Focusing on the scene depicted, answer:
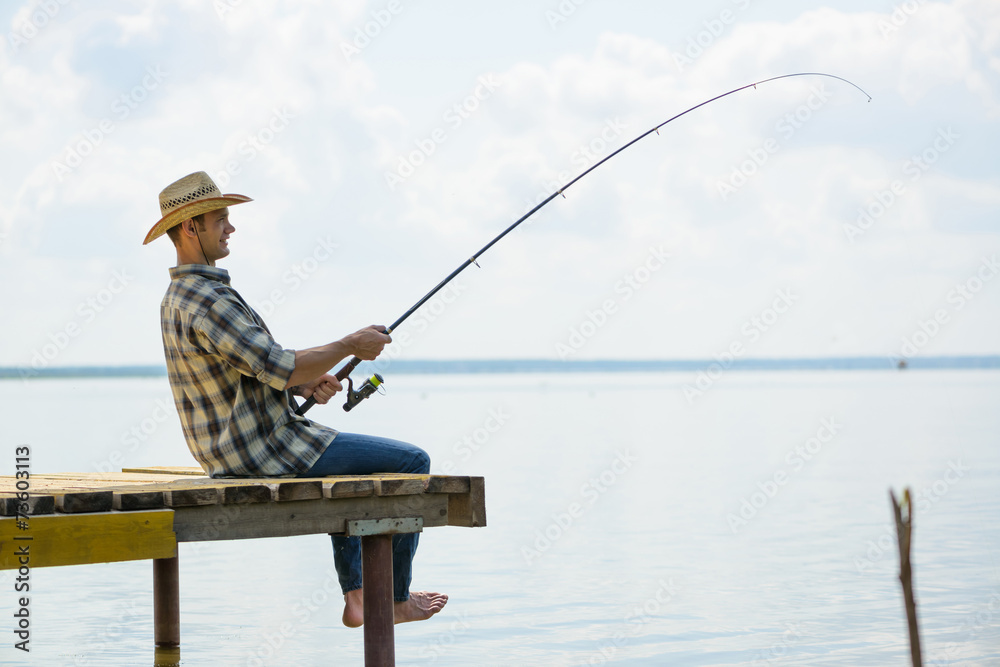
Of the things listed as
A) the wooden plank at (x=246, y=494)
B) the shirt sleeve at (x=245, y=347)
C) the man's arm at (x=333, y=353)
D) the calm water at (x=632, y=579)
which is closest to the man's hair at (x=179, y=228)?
the shirt sleeve at (x=245, y=347)

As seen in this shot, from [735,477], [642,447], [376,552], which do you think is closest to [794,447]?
[642,447]

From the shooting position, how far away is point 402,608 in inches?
179

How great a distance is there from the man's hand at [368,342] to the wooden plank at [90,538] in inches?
31.9

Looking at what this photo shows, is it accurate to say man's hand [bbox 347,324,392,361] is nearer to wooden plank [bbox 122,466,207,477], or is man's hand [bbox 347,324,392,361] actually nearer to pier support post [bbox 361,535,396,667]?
pier support post [bbox 361,535,396,667]

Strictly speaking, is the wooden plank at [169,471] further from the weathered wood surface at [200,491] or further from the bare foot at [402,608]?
the bare foot at [402,608]

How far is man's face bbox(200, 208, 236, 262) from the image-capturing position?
4246mm

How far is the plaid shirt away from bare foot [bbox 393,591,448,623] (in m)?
0.70

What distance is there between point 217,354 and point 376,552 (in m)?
0.86

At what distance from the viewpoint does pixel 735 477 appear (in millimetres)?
14008

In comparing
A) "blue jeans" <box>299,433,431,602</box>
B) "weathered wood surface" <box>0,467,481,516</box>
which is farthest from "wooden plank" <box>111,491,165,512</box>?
"blue jeans" <box>299,433,431,602</box>

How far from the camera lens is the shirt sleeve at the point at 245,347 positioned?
3963 millimetres

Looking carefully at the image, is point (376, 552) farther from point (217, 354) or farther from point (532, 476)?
point (532, 476)

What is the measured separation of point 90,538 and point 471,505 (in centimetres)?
125

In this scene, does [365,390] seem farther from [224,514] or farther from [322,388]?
[224,514]
